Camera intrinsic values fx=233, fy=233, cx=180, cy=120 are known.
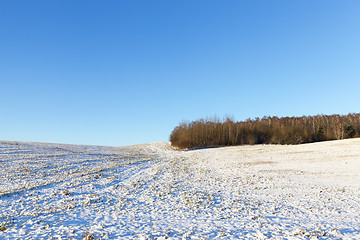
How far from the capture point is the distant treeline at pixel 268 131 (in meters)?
60.7

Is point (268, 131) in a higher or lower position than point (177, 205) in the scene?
higher

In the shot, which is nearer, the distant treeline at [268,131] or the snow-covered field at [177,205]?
the snow-covered field at [177,205]

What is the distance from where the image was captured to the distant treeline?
6072 cm

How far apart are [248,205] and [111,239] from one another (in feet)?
27.4

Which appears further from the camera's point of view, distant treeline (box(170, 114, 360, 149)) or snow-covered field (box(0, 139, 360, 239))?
distant treeline (box(170, 114, 360, 149))

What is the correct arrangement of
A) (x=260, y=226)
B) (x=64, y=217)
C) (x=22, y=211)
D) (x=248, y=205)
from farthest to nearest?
(x=248, y=205) → (x=22, y=211) → (x=64, y=217) → (x=260, y=226)

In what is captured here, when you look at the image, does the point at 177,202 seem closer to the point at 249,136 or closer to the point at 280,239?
the point at 280,239

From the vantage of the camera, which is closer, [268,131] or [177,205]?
[177,205]

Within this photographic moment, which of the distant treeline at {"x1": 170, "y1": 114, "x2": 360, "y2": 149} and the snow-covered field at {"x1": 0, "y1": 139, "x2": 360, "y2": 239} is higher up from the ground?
the distant treeline at {"x1": 170, "y1": 114, "x2": 360, "y2": 149}

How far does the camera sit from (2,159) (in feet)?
99.0

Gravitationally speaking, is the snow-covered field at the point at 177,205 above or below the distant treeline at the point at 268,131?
below

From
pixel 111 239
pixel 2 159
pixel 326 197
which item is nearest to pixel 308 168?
pixel 326 197

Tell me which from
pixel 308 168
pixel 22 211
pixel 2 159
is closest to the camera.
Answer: pixel 22 211

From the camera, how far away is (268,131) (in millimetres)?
66438
